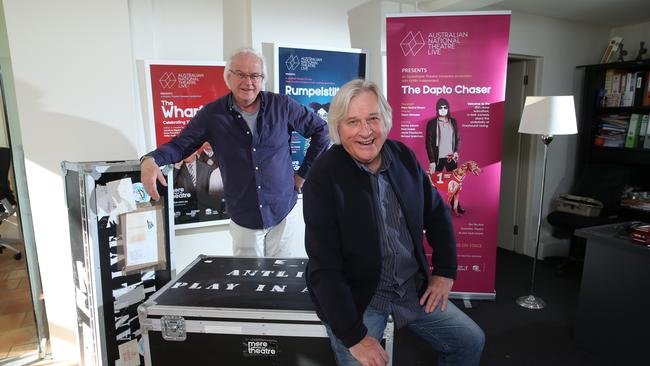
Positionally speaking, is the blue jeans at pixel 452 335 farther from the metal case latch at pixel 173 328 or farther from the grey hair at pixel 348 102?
the grey hair at pixel 348 102

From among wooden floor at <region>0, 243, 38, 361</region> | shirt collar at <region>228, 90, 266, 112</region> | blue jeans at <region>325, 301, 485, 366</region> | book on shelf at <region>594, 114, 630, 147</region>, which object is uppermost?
shirt collar at <region>228, 90, 266, 112</region>

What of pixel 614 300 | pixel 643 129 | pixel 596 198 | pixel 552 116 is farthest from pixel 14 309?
pixel 643 129

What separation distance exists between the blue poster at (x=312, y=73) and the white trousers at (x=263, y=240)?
2.78 feet

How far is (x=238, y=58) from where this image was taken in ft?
6.42

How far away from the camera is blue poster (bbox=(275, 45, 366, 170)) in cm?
277

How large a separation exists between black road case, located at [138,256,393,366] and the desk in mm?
1663

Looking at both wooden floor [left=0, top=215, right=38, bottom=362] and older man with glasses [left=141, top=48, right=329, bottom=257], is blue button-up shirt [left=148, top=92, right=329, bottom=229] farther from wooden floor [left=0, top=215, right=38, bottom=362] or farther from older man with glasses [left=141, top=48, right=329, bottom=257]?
wooden floor [left=0, top=215, right=38, bottom=362]

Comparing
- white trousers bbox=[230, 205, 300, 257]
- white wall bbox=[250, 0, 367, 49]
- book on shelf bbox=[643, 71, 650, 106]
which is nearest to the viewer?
white trousers bbox=[230, 205, 300, 257]

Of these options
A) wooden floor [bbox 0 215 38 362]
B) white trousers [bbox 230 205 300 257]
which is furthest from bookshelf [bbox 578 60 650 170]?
wooden floor [bbox 0 215 38 362]

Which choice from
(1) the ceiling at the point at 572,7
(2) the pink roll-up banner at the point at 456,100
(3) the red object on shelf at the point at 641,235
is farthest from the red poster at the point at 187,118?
(3) the red object on shelf at the point at 641,235

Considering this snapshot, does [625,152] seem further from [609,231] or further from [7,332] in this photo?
[7,332]

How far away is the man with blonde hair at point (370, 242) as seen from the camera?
1.25 metres

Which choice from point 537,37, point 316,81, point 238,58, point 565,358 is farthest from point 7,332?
point 537,37

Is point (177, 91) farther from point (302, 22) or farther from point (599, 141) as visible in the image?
point (599, 141)
